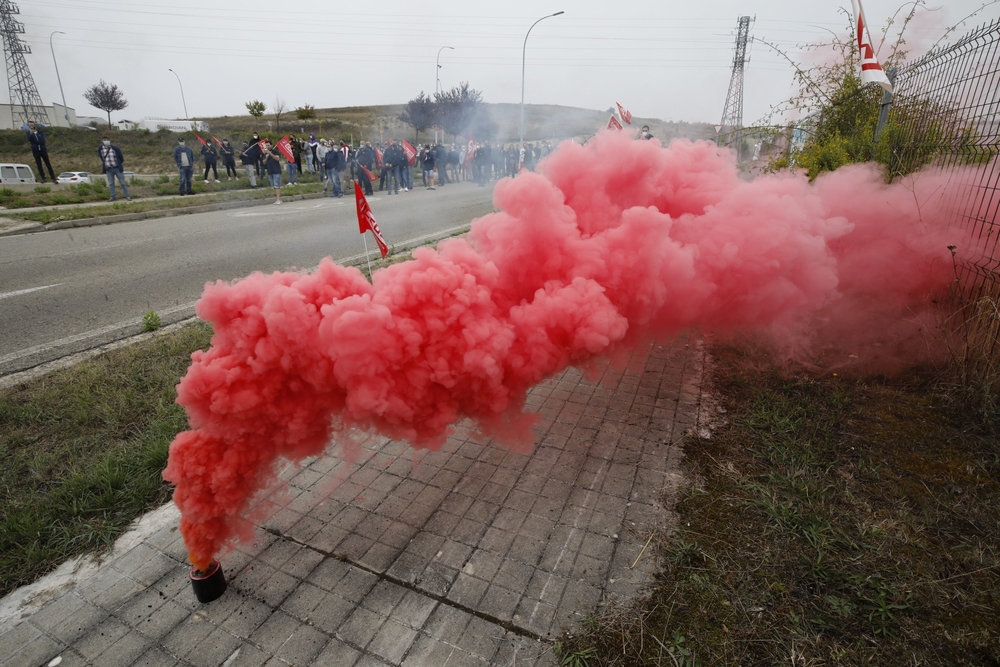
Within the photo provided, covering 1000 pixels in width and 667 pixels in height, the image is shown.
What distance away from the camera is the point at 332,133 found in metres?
46.4

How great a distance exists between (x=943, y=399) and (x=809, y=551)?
2171 millimetres

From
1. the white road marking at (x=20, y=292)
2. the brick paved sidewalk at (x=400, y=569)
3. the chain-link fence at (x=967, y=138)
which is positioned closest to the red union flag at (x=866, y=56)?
the chain-link fence at (x=967, y=138)

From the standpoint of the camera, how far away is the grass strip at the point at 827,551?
2195 millimetres

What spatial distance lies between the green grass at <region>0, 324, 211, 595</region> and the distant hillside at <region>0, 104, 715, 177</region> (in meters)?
5.20

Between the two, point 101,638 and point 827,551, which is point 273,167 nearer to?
point 101,638

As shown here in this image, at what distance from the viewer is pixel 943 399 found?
388 cm

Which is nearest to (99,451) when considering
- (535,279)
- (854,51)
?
(535,279)

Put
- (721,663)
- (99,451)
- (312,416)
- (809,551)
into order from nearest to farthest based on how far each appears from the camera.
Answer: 1. (721,663)
2. (312,416)
3. (809,551)
4. (99,451)

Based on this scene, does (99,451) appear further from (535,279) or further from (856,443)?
(856,443)

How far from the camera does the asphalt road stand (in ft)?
18.6

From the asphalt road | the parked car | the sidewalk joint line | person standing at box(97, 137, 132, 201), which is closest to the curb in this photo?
the asphalt road

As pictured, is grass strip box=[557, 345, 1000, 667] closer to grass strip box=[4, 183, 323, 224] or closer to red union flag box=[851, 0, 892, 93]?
red union flag box=[851, 0, 892, 93]

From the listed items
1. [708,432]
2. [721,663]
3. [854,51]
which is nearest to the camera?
[721,663]

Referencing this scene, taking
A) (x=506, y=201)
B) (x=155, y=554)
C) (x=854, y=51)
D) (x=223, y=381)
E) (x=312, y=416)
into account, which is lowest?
(x=155, y=554)
